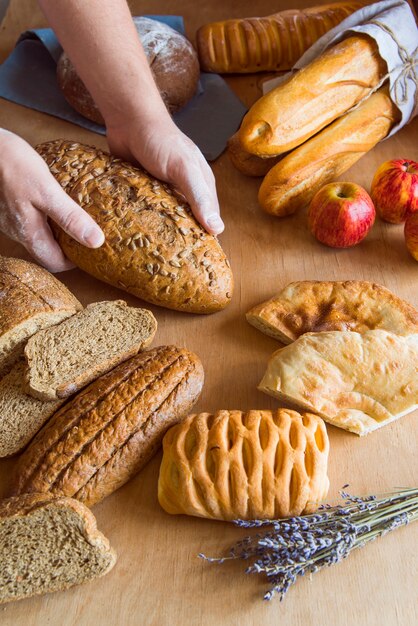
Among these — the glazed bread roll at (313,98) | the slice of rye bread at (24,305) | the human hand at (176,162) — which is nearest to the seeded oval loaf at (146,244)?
the human hand at (176,162)

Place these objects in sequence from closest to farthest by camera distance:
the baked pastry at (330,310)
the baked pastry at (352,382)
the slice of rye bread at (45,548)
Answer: the slice of rye bread at (45,548) < the baked pastry at (352,382) < the baked pastry at (330,310)

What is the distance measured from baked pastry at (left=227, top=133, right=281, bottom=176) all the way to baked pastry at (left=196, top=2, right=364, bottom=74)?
1.76 feet

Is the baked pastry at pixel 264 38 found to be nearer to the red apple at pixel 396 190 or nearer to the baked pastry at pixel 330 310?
the red apple at pixel 396 190

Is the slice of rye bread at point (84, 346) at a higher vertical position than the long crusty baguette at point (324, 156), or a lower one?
higher

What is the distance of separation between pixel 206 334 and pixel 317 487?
605 millimetres

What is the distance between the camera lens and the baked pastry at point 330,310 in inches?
75.5

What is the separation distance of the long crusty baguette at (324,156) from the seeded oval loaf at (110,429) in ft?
2.38

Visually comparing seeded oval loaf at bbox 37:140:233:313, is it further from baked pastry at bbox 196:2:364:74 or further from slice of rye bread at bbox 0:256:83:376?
baked pastry at bbox 196:2:364:74

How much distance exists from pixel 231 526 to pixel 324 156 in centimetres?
121

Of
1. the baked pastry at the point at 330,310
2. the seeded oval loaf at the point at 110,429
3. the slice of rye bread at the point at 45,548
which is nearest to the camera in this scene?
the slice of rye bread at the point at 45,548

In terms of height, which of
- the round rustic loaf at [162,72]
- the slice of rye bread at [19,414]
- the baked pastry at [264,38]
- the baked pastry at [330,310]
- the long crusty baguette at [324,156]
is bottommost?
the baked pastry at [330,310]

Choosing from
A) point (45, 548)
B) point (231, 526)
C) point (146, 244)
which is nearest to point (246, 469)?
point (231, 526)

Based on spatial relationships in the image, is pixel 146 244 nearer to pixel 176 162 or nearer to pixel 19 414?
pixel 176 162

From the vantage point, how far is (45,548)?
153cm
